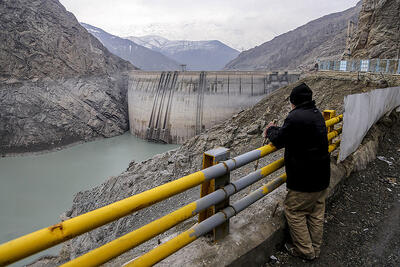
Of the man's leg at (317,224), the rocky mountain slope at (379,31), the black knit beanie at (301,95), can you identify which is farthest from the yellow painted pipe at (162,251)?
the rocky mountain slope at (379,31)

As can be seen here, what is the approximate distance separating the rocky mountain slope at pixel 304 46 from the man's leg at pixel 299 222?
1948 inches

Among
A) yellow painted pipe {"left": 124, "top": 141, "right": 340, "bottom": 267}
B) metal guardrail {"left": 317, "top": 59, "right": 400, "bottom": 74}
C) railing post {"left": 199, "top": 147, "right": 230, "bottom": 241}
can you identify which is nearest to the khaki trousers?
railing post {"left": 199, "top": 147, "right": 230, "bottom": 241}

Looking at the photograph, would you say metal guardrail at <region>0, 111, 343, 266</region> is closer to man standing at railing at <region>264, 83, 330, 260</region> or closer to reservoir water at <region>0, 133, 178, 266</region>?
man standing at railing at <region>264, 83, 330, 260</region>

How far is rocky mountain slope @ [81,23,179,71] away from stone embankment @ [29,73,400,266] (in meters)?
118

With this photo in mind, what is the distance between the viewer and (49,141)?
80.5 feet

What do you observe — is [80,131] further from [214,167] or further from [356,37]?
[214,167]

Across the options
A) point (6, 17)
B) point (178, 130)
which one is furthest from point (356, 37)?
point (6, 17)

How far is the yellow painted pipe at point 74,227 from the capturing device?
102 cm

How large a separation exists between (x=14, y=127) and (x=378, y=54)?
30082 mm

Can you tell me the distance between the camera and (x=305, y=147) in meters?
2.17

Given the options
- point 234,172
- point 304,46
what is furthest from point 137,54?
point 234,172

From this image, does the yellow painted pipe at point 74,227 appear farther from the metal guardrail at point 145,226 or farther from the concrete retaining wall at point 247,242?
the concrete retaining wall at point 247,242

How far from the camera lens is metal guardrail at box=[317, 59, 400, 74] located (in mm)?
10220

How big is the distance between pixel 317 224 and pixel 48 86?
31315 millimetres
